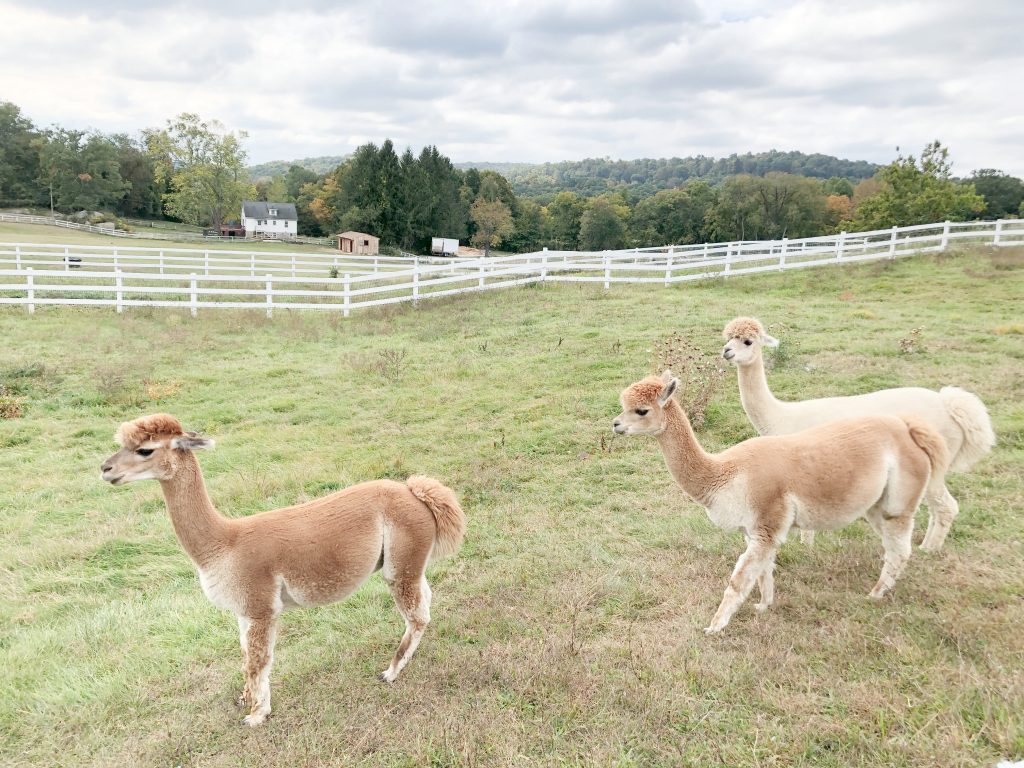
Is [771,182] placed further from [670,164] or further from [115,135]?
[670,164]

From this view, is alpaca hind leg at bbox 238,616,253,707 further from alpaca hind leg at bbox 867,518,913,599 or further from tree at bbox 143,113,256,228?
tree at bbox 143,113,256,228

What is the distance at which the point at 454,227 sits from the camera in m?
56.0

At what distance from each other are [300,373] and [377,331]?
4.08 meters

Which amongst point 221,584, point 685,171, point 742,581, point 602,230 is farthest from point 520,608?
point 685,171

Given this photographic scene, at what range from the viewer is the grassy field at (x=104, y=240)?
136ft

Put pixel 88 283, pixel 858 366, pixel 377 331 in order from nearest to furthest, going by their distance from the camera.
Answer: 1. pixel 858 366
2. pixel 377 331
3. pixel 88 283

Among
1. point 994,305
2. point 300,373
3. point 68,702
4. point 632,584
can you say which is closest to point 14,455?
point 300,373

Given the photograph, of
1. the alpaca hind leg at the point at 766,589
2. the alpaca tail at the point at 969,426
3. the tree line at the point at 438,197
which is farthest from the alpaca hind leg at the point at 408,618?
the tree line at the point at 438,197

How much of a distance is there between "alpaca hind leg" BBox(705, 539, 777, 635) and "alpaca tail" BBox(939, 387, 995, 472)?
2216 millimetres

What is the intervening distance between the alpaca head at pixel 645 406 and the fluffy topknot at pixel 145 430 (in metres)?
2.59

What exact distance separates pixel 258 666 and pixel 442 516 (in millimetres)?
1248

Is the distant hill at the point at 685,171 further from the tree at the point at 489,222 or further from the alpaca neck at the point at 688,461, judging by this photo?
the alpaca neck at the point at 688,461

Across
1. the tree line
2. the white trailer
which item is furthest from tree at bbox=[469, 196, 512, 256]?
the white trailer

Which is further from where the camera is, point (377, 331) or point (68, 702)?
point (377, 331)
